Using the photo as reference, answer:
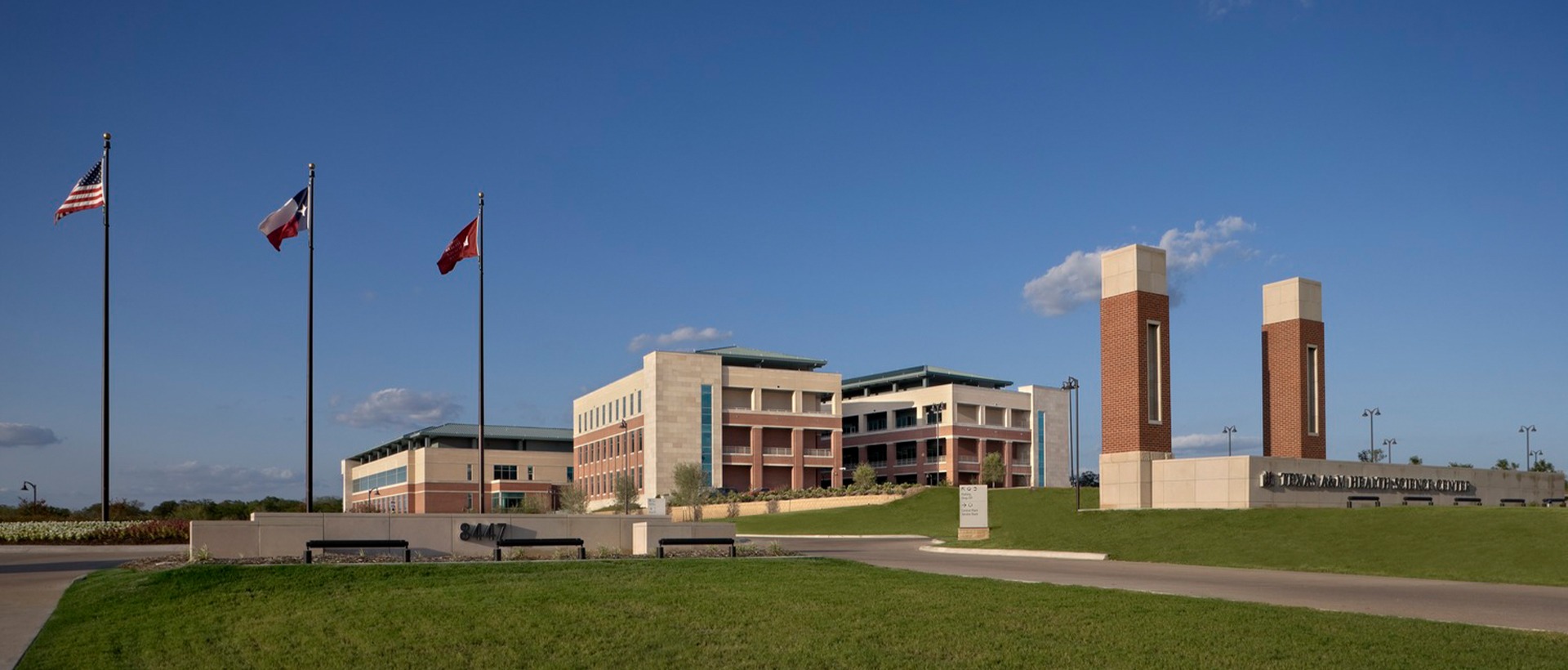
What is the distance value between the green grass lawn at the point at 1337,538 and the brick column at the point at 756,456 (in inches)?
2213

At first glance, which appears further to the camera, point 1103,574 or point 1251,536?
point 1251,536

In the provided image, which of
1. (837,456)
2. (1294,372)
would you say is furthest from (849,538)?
(837,456)

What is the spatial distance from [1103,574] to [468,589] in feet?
42.4

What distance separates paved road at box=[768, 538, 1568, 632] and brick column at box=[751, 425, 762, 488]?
6791 centimetres

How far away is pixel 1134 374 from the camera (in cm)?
4119

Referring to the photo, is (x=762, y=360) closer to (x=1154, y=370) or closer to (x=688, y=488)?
(x=688, y=488)

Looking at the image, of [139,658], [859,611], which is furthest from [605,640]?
[139,658]

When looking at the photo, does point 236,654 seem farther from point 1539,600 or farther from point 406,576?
point 1539,600

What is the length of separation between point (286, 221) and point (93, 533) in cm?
980

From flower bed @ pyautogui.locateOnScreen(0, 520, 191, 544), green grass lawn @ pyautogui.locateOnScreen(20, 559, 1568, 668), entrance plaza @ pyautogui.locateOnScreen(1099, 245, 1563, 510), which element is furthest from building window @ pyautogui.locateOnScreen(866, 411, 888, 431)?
green grass lawn @ pyautogui.locateOnScreen(20, 559, 1568, 668)

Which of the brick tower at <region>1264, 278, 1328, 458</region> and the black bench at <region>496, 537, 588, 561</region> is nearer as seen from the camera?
the black bench at <region>496, 537, 588, 561</region>

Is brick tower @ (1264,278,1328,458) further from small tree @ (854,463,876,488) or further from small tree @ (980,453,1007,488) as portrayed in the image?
small tree @ (980,453,1007,488)

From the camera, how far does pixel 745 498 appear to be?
8038cm

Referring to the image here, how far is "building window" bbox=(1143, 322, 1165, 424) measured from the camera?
42.0 m
